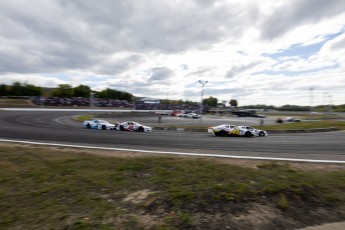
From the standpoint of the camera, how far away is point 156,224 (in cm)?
388

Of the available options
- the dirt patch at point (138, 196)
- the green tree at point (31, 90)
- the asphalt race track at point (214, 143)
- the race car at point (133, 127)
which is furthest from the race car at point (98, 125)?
the green tree at point (31, 90)

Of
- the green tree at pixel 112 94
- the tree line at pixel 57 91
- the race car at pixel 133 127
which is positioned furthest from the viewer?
the green tree at pixel 112 94

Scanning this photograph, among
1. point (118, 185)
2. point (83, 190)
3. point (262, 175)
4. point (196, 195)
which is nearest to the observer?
point (196, 195)

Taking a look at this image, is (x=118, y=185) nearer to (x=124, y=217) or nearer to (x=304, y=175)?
(x=124, y=217)

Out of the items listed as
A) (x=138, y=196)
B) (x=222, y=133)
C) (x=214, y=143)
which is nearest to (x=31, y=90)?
(x=222, y=133)

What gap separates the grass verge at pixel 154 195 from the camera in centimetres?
400

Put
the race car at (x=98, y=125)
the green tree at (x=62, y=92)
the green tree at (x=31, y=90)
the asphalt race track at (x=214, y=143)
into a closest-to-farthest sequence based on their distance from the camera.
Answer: the asphalt race track at (x=214, y=143), the race car at (x=98, y=125), the green tree at (x=31, y=90), the green tree at (x=62, y=92)

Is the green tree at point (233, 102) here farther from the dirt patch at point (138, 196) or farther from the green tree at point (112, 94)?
the dirt patch at point (138, 196)

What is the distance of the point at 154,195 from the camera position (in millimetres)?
4926

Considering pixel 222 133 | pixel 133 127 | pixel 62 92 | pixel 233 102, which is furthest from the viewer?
pixel 233 102

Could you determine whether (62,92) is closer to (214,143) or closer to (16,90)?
(16,90)

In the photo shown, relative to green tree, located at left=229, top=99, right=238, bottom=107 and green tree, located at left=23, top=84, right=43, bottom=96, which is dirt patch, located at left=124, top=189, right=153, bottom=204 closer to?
green tree, located at left=23, top=84, right=43, bottom=96

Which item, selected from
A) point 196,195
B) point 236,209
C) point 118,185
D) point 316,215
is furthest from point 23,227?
point 316,215

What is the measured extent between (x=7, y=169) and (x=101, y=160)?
2.55 m
